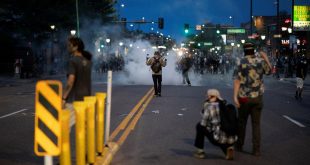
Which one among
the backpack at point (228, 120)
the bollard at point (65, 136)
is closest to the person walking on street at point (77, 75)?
the bollard at point (65, 136)

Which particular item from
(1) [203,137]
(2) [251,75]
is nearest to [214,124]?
(1) [203,137]

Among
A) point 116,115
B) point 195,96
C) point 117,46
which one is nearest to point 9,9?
point 195,96

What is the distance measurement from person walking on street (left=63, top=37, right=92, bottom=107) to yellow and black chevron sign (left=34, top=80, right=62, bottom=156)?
72.6 inches

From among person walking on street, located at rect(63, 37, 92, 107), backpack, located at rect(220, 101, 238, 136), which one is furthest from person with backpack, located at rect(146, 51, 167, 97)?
person walking on street, located at rect(63, 37, 92, 107)

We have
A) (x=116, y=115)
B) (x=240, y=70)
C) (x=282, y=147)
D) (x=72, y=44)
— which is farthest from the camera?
(x=116, y=115)

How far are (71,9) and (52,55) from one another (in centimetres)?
1278

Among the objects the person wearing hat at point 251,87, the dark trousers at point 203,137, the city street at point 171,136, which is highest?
the person wearing hat at point 251,87

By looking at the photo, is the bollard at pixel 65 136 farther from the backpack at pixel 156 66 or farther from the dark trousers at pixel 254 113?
the backpack at pixel 156 66

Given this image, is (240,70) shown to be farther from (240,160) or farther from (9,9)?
(9,9)

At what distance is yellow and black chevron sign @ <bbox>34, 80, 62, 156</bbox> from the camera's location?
6.02 m

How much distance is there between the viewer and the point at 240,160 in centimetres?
898

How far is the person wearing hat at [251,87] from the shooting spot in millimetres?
9328

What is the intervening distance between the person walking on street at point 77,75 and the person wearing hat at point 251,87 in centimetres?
254

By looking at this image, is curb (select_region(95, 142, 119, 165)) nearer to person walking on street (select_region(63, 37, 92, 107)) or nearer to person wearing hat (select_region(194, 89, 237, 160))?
person walking on street (select_region(63, 37, 92, 107))
